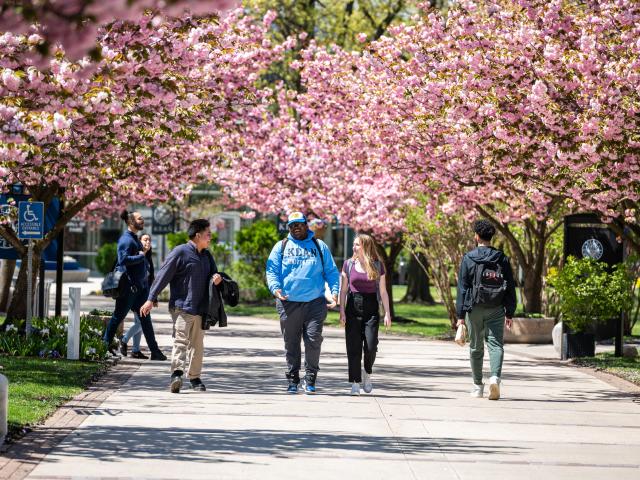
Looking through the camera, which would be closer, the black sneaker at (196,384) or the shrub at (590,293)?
the black sneaker at (196,384)

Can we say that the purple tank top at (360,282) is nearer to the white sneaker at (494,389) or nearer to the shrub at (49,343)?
the white sneaker at (494,389)

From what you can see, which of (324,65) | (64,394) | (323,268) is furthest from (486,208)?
(64,394)

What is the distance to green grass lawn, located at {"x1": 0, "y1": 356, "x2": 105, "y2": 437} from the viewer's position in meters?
10.5

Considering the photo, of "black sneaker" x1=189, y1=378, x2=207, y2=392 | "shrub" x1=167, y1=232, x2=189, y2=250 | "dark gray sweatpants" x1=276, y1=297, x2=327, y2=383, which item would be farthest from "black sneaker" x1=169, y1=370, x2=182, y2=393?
"shrub" x1=167, y1=232, x2=189, y2=250

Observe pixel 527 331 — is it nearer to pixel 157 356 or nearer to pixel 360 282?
pixel 157 356

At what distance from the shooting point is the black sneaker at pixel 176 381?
12.8m

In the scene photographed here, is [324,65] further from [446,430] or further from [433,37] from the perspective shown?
[446,430]

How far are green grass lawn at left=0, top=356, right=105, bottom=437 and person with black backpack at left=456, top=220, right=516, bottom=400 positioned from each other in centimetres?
399

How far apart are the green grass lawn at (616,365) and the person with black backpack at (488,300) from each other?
340 cm

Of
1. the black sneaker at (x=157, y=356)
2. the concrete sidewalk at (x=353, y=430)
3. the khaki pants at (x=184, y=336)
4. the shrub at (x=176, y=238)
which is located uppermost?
the shrub at (x=176, y=238)

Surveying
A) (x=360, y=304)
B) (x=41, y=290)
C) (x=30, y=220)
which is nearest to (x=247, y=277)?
(x=41, y=290)

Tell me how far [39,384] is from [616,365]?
881 centimetres

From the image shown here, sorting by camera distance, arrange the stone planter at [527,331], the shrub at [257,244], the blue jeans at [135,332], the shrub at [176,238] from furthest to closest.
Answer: the shrub at [176,238] < the shrub at [257,244] < the stone planter at [527,331] < the blue jeans at [135,332]

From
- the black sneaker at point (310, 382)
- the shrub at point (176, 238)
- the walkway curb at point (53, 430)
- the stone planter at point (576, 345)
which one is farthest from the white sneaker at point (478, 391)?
the shrub at point (176, 238)
